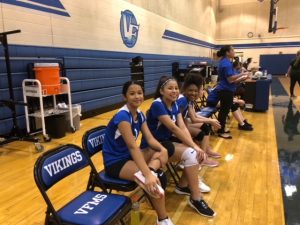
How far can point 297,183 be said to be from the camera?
2.78 m

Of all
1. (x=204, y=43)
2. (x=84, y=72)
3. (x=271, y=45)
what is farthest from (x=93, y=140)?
(x=271, y=45)

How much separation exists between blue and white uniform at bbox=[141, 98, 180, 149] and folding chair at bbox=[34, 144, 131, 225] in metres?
0.76

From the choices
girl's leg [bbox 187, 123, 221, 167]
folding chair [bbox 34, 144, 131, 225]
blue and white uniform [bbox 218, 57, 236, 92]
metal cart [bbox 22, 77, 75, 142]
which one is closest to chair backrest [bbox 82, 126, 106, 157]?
folding chair [bbox 34, 144, 131, 225]

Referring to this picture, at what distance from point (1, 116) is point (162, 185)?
3365mm

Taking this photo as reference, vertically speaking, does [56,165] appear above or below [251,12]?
below

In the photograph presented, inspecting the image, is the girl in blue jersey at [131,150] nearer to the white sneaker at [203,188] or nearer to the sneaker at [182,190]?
the sneaker at [182,190]

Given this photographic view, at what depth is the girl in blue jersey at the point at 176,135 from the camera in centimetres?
219

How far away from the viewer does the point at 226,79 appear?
4.28 metres

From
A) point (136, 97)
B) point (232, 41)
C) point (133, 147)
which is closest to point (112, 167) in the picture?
point (133, 147)

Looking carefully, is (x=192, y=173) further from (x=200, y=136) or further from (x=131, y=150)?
(x=200, y=136)

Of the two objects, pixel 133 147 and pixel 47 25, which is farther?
pixel 47 25

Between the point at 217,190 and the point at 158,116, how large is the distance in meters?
0.99

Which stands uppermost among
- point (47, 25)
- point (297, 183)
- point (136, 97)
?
point (47, 25)

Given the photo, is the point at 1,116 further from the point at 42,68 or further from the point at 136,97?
the point at 136,97
